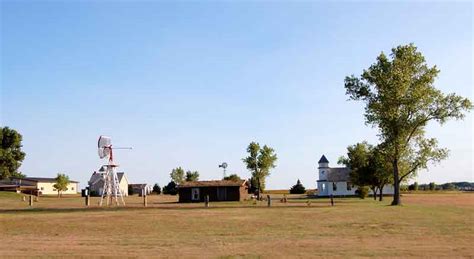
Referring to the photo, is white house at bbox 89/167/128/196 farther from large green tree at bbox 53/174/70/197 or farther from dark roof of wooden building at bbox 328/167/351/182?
dark roof of wooden building at bbox 328/167/351/182

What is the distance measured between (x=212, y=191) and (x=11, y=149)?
42010 mm

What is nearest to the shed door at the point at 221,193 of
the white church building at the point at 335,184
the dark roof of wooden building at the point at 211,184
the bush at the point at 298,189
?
the dark roof of wooden building at the point at 211,184

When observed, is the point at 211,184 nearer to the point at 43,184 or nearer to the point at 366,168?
the point at 366,168

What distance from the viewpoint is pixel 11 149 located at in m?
95.1

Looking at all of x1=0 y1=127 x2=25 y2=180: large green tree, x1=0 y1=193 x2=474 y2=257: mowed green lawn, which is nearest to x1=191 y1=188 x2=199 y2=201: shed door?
x1=0 y1=127 x2=25 y2=180: large green tree

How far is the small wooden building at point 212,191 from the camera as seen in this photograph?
78375 millimetres

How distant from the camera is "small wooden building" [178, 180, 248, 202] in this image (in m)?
78.4

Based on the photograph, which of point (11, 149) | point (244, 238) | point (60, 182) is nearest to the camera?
point (244, 238)

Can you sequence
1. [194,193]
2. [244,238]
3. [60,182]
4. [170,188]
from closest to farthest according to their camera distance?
[244,238]
[194,193]
[60,182]
[170,188]

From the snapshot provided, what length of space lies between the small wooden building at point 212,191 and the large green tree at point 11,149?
3459 centimetres

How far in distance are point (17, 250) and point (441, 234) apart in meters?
18.1

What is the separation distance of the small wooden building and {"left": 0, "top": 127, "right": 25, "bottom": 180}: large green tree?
34.6 metres

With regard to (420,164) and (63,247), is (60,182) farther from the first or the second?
(63,247)

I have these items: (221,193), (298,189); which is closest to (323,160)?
(298,189)
